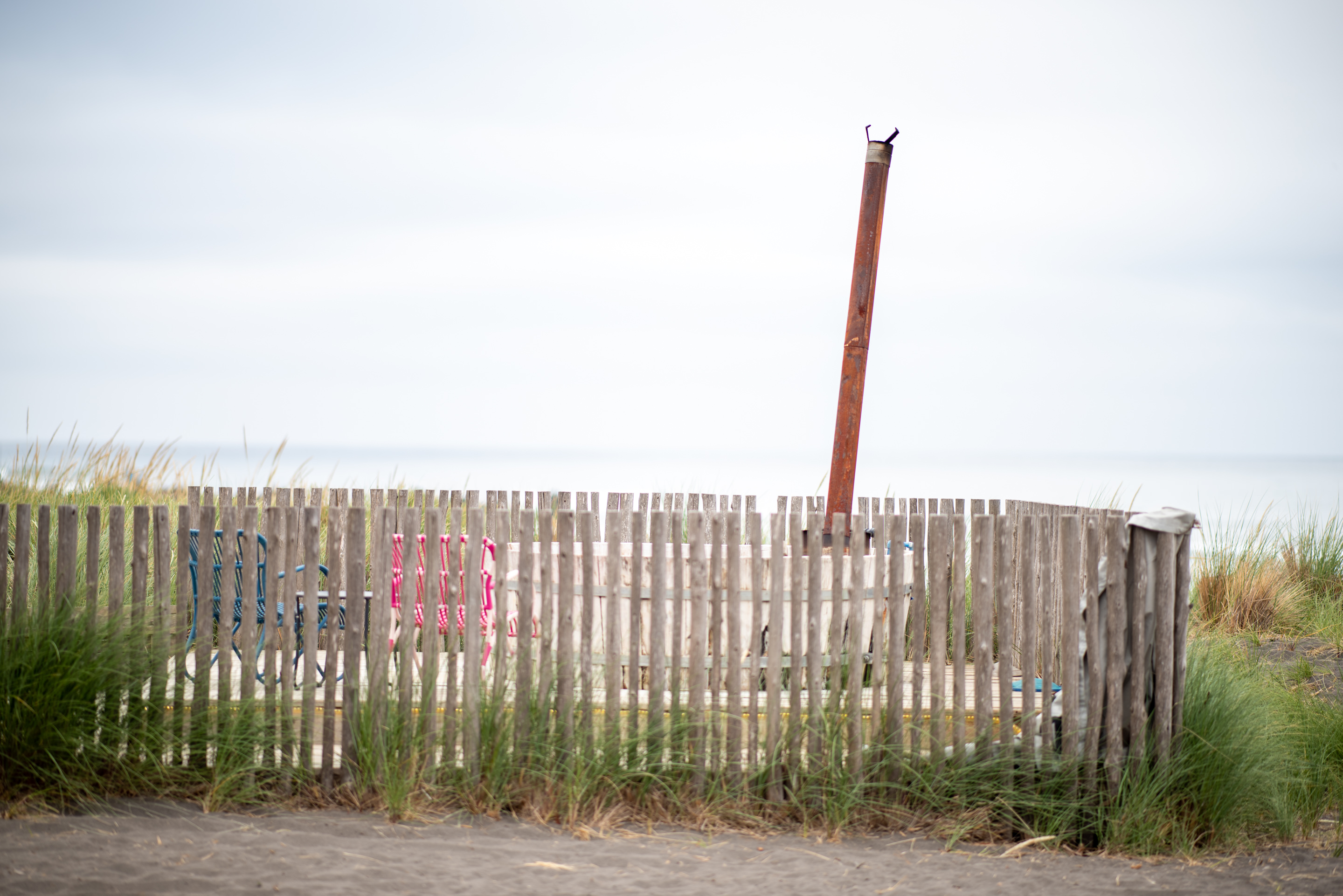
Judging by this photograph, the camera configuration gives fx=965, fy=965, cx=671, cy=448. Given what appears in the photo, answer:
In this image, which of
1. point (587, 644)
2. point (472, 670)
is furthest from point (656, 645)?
point (472, 670)

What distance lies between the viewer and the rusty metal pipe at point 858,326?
24.8ft

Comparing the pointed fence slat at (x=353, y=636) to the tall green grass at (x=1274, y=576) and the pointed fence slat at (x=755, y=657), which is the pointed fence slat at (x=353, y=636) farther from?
the tall green grass at (x=1274, y=576)

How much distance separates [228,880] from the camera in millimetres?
3424

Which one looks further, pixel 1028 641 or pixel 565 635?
pixel 1028 641

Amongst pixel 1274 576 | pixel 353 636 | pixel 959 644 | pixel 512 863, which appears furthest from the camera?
pixel 1274 576

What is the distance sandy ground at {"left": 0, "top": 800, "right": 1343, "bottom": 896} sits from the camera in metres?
3.46

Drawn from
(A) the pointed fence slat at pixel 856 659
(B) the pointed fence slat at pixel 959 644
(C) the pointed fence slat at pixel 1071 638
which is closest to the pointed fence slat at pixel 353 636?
(A) the pointed fence slat at pixel 856 659

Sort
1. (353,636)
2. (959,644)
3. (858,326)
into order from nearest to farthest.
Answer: (353,636) → (959,644) → (858,326)

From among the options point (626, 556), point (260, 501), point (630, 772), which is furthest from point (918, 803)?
point (260, 501)

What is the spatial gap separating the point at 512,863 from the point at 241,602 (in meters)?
2.35

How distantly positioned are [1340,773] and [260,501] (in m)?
9.55

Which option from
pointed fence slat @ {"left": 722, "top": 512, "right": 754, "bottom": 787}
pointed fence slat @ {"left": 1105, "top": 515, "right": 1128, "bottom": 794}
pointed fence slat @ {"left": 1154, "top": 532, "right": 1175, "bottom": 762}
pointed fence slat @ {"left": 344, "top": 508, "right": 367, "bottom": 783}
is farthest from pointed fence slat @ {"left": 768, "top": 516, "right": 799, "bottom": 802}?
pointed fence slat @ {"left": 344, "top": 508, "right": 367, "bottom": 783}

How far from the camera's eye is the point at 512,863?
3.69 metres

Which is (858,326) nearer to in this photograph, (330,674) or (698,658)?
(698,658)
